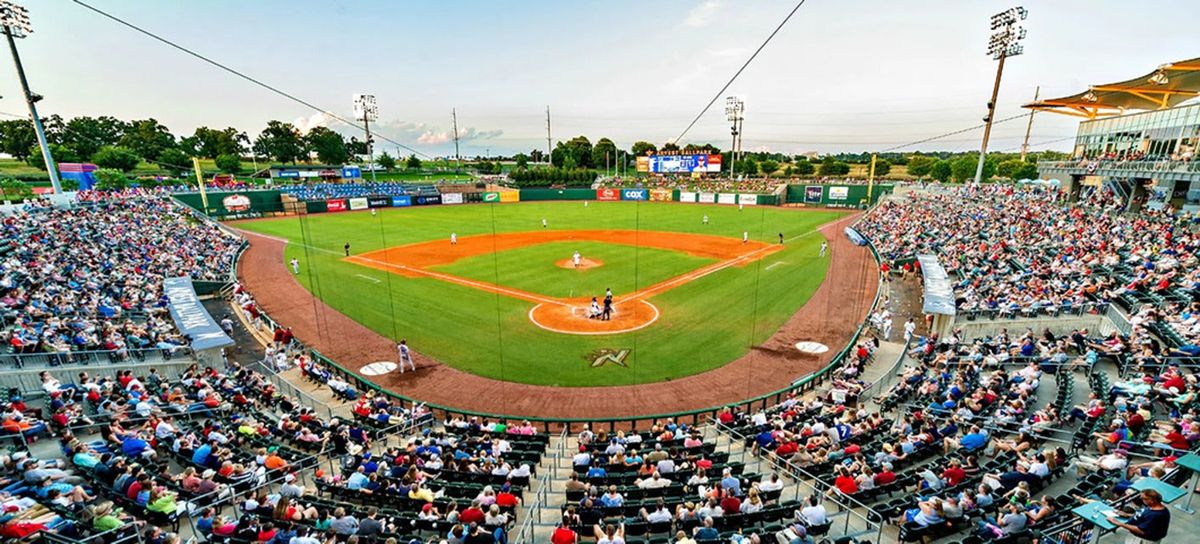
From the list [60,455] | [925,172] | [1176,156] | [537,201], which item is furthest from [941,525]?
[925,172]

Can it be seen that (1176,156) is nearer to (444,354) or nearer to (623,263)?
(623,263)

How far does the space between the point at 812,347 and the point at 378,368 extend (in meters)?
17.5

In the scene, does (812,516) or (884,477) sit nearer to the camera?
(812,516)

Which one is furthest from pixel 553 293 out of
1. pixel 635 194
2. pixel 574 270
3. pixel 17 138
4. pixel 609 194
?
pixel 17 138

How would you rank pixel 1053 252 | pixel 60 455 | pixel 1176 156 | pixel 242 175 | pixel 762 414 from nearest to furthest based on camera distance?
pixel 60 455
pixel 762 414
pixel 1053 252
pixel 1176 156
pixel 242 175

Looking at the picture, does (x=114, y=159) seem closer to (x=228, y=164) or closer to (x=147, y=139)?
(x=228, y=164)

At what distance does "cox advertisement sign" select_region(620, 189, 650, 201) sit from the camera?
85.2 m

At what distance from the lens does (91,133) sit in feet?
334

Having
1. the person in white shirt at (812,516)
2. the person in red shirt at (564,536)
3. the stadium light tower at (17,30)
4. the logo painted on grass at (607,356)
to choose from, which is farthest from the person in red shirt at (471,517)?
the stadium light tower at (17,30)

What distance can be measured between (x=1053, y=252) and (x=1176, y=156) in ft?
45.7

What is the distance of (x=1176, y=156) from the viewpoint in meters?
30.6

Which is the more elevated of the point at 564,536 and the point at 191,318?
the point at 564,536

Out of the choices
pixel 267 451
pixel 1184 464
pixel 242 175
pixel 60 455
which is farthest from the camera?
pixel 242 175

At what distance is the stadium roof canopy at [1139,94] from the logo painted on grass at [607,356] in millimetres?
31689
